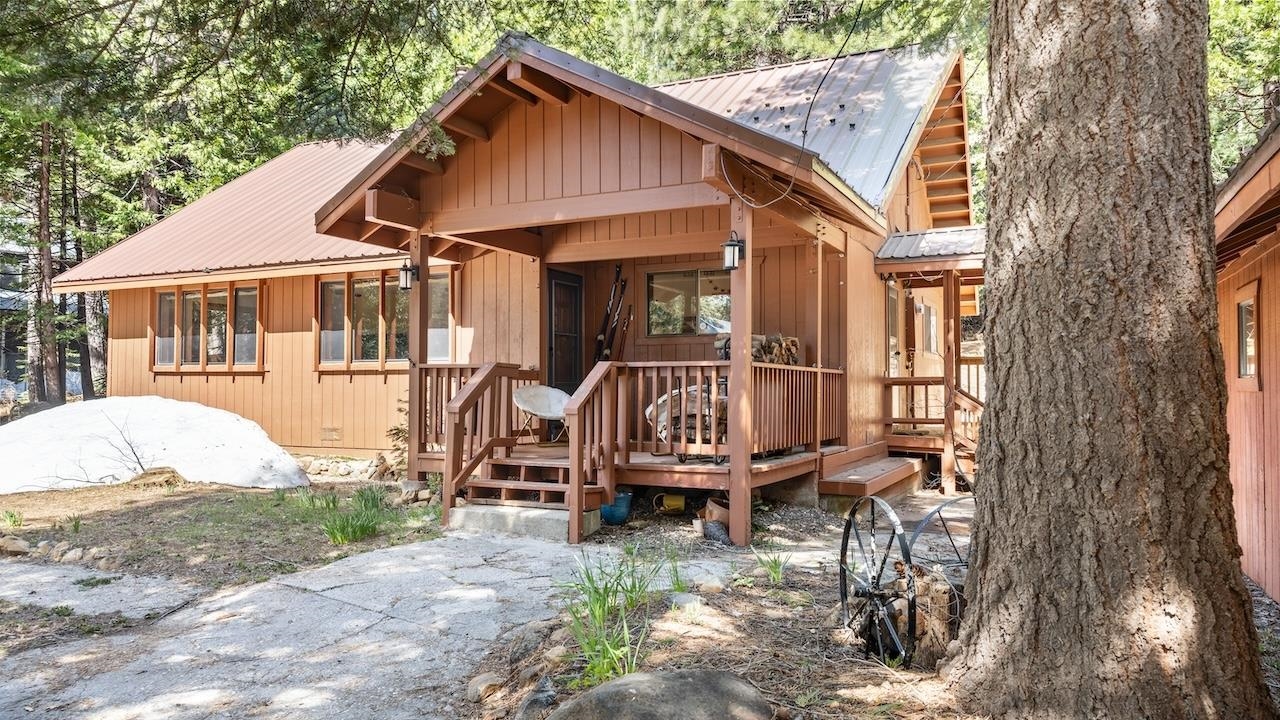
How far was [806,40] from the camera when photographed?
8914 millimetres

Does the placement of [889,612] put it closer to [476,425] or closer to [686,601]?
[686,601]

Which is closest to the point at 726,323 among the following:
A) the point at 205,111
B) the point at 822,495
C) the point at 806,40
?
the point at 822,495

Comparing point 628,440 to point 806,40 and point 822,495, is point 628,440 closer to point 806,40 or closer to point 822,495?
point 822,495

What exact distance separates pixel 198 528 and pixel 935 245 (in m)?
8.14

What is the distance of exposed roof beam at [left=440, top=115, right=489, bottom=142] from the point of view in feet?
24.6

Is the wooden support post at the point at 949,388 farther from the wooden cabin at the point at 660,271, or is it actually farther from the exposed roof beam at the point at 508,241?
the exposed roof beam at the point at 508,241

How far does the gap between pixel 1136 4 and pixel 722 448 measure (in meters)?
4.68

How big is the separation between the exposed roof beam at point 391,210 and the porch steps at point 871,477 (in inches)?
180

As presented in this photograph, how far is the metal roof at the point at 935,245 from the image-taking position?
973 cm

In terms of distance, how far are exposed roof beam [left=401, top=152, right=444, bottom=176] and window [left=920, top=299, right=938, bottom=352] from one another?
8.54 m

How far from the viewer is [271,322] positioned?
12133mm

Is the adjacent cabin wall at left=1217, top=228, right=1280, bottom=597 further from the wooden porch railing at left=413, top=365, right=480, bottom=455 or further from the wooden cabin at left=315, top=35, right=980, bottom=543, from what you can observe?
the wooden porch railing at left=413, top=365, right=480, bottom=455

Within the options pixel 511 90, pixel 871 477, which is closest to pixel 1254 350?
pixel 871 477

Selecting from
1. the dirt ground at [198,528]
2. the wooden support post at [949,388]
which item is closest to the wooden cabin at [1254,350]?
the wooden support post at [949,388]
